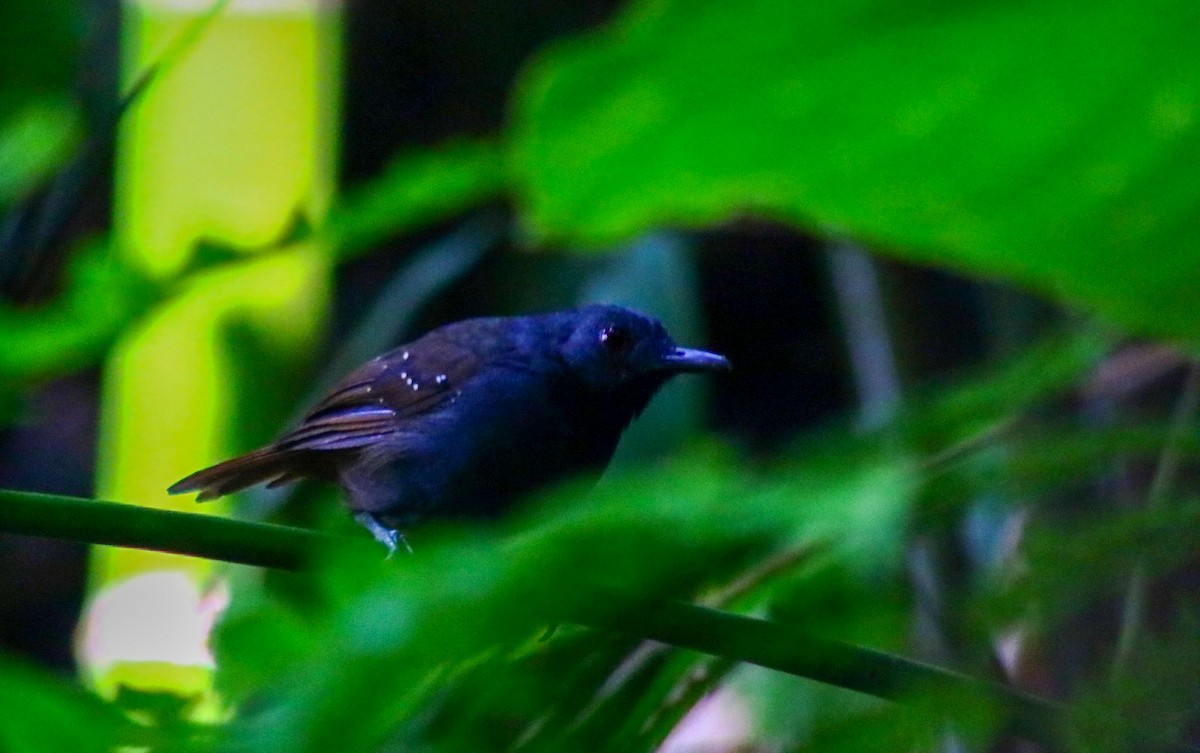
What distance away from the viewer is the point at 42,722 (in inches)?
57.1

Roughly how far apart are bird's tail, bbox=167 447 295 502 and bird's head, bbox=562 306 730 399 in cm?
70

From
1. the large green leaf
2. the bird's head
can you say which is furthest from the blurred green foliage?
the bird's head

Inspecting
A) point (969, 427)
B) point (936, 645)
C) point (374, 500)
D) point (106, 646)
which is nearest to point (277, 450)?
point (374, 500)

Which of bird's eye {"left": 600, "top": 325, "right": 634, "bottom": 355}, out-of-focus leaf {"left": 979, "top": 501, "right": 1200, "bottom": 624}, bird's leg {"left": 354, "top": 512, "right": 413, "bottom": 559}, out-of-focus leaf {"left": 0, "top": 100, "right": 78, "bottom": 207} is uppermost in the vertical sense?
out-of-focus leaf {"left": 0, "top": 100, "right": 78, "bottom": 207}

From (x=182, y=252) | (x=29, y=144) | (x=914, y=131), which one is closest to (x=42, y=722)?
(x=914, y=131)

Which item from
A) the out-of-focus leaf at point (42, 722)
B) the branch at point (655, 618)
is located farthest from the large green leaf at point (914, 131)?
the out-of-focus leaf at point (42, 722)

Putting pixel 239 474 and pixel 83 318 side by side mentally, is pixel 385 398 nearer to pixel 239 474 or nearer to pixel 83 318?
pixel 239 474

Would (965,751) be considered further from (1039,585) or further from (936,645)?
(1039,585)

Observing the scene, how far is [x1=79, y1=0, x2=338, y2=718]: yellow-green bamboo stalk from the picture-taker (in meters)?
5.46

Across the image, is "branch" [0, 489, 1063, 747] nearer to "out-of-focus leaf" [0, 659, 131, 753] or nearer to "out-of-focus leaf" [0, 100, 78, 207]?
"out-of-focus leaf" [0, 659, 131, 753]

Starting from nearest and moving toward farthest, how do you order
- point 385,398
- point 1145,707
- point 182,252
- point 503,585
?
1. point 503,585
2. point 1145,707
3. point 385,398
4. point 182,252

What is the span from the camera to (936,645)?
11.4ft

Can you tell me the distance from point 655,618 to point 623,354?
198cm

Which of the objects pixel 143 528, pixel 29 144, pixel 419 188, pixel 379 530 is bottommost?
pixel 143 528
